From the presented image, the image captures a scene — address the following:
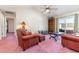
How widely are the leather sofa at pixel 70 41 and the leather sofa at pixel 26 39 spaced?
2.50 feet

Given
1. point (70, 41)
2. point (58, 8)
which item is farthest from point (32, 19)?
point (70, 41)

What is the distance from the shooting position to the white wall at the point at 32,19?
2936 mm

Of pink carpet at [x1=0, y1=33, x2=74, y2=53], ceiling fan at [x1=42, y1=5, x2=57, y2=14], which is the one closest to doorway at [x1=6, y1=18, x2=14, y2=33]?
pink carpet at [x1=0, y1=33, x2=74, y2=53]

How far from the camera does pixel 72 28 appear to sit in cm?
292

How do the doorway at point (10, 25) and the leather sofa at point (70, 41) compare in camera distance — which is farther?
the leather sofa at point (70, 41)

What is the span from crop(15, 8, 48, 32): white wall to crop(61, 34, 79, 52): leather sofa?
0.65 metres

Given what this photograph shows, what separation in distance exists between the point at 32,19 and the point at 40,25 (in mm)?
286

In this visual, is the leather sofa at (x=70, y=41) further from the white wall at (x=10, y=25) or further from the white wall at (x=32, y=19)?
the white wall at (x=10, y=25)

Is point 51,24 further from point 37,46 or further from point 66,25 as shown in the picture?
point 37,46

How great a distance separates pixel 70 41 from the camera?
333 centimetres

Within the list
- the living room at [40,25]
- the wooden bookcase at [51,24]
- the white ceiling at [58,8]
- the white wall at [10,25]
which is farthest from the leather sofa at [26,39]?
the white ceiling at [58,8]

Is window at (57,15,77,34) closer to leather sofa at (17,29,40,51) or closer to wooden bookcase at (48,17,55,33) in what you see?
wooden bookcase at (48,17,55,33)

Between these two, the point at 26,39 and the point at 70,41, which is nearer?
the point at 70,41

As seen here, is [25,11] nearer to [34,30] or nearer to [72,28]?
[34,30]
